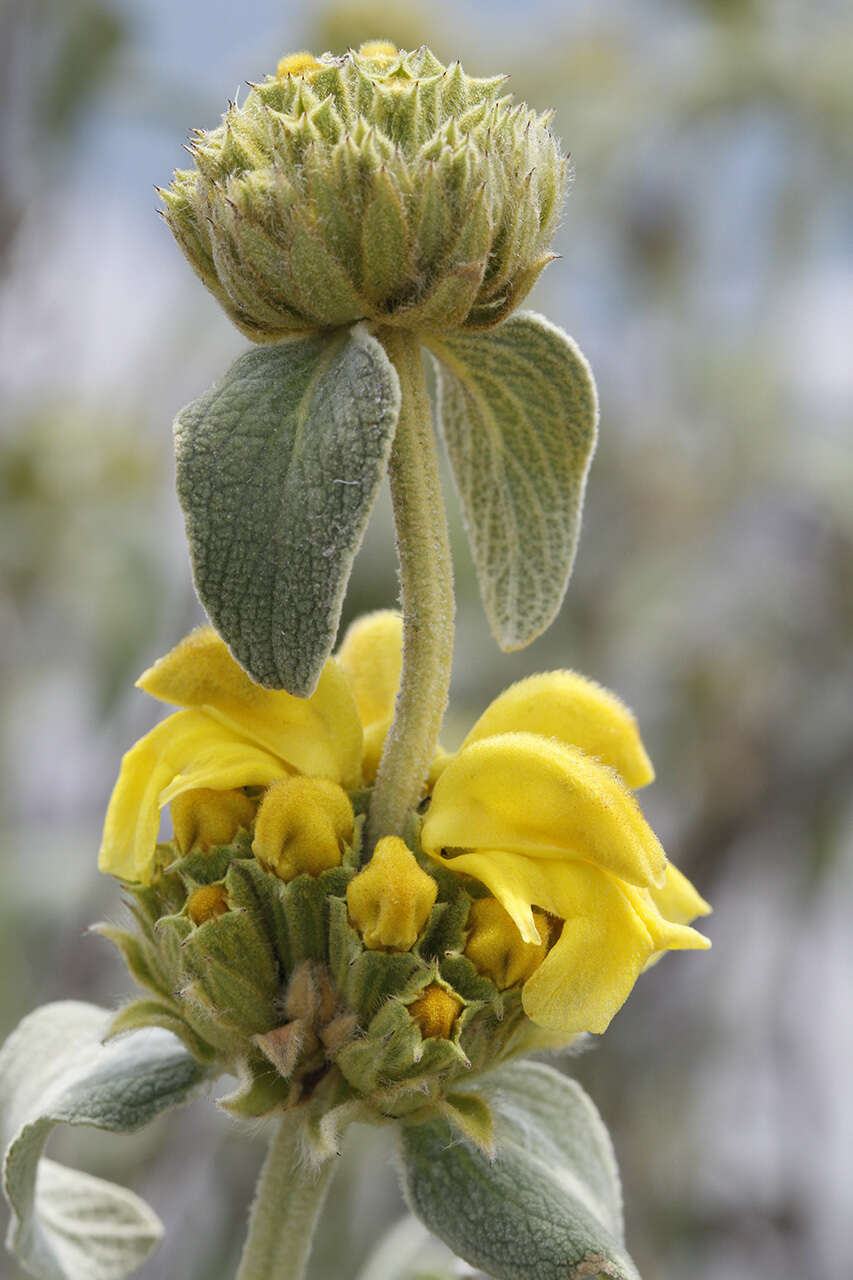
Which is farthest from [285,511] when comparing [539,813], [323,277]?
[539,813]

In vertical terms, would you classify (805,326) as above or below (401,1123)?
above

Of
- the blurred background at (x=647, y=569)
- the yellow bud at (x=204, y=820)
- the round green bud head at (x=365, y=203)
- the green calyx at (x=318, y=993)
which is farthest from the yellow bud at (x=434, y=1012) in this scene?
the blurred background at (x=647, y=569)

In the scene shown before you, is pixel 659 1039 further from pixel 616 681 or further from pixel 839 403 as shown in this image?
pixel 839 403

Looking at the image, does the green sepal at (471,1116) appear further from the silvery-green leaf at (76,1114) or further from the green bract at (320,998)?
the silvery-green leaf at (76,1114)

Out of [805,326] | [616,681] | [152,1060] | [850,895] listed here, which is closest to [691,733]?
[616,681]

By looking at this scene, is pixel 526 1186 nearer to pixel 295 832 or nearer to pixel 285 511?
pixel 295 832
